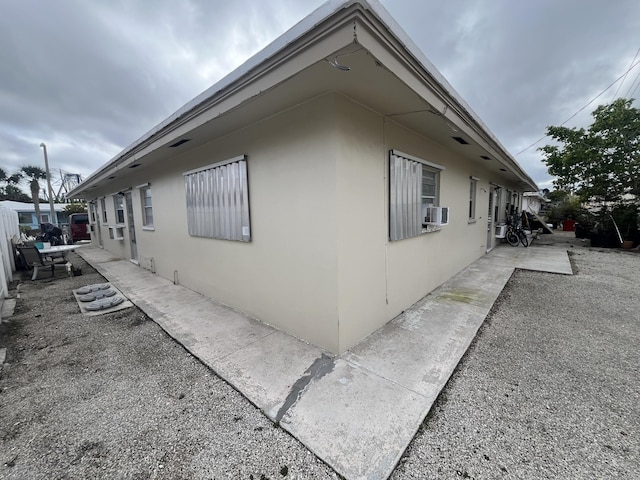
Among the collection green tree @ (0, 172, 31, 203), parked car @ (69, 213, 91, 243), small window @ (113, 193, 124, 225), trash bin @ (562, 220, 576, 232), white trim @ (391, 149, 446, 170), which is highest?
green tree @ (0, 172, 31, 203)

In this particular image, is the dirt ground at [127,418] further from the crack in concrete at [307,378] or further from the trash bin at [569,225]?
the trash bin at [569,225]

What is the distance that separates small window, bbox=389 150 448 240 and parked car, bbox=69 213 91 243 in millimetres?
18041

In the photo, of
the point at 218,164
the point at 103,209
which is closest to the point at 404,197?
the point at 218,164

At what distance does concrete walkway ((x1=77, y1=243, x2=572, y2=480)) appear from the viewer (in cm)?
159

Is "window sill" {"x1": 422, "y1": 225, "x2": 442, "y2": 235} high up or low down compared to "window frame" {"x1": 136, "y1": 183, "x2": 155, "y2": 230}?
down

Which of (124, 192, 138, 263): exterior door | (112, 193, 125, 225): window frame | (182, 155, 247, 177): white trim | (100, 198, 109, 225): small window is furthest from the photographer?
(100, 198, 109, 225): small window

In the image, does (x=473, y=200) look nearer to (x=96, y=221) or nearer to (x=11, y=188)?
(x=96, y=221)

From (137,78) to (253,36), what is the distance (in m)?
4.52

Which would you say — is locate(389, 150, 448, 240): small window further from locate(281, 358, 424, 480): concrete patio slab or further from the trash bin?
the trash bin

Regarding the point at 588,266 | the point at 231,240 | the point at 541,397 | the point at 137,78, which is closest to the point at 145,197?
the point at 137,78

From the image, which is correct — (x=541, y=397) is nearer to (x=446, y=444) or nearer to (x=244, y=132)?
(x=446, y=444)

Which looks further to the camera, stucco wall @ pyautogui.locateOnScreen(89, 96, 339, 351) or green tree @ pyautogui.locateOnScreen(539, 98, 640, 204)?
green tree @ pyautogui.locateOnScreen(539, 98, 640, 204)

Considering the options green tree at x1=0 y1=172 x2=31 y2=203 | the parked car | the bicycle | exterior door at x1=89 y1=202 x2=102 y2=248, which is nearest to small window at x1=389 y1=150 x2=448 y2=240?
the bicycle

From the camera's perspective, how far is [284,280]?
301 centimetres
